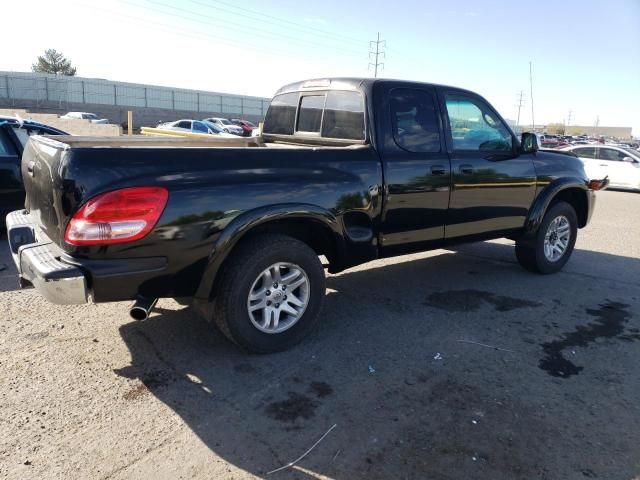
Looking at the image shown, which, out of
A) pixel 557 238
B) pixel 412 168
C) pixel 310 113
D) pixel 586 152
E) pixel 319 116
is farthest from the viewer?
pixel 586 152

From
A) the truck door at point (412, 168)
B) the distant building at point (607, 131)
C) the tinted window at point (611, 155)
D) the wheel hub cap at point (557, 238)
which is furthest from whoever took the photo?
the distant building at point (607, 131)

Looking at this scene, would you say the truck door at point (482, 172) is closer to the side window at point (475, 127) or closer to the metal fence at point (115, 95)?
the side window at point (475, 127)

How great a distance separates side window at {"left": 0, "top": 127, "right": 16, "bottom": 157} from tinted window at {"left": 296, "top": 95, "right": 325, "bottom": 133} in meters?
4.20

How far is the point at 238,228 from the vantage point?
3455 mm

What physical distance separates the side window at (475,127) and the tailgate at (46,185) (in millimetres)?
3336

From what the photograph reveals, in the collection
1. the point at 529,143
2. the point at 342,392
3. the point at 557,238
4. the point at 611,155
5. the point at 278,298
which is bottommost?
the point at 342,392

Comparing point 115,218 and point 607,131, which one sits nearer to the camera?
point 115,218

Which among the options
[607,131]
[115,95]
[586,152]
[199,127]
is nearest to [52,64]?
[115,95]

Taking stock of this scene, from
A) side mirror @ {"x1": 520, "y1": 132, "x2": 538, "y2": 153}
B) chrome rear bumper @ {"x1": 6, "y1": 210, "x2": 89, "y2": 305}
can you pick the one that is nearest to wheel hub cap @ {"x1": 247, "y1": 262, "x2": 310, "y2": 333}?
chrome rear bumper @ {"x1": 6, "y1": 210, "x2": 89, "y2": 305}

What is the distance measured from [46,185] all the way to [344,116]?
245cm

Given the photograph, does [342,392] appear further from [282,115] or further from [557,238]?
[557,238]

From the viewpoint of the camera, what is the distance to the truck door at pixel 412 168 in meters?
4.42

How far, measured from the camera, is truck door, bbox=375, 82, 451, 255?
4.42m

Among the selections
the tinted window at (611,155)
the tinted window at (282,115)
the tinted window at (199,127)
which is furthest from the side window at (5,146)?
the tinted window at (199,127)
